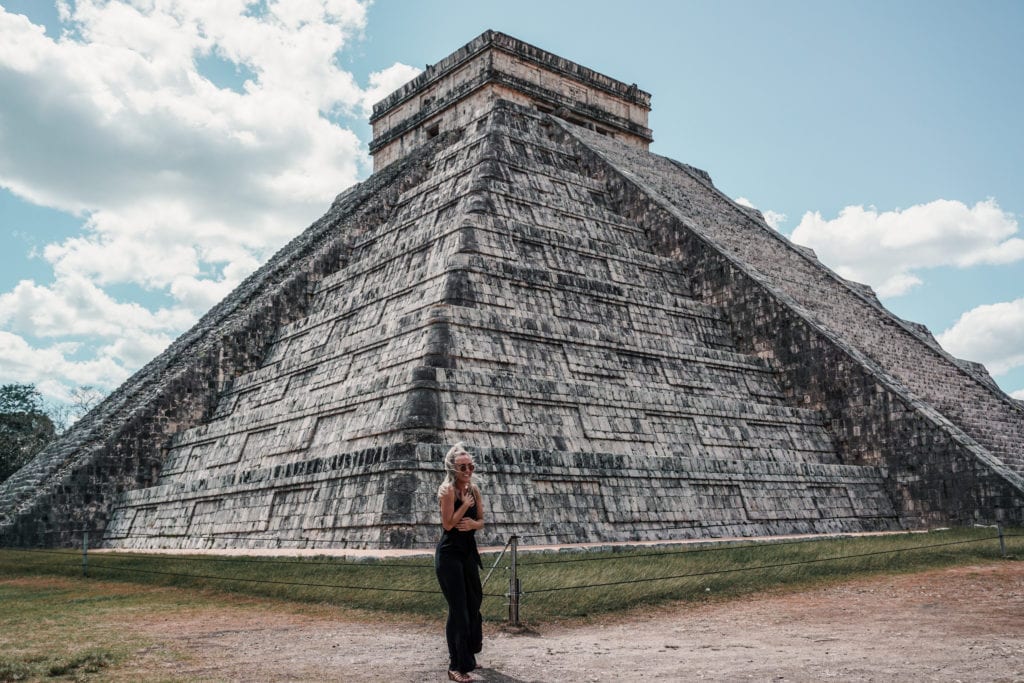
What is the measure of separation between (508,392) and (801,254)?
13467mm

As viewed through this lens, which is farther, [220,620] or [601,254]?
[601,254]

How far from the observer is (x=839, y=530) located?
48.2 ft

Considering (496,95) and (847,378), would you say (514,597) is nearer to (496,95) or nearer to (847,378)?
(847,378)

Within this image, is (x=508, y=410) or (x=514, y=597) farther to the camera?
(x=508, y=410)

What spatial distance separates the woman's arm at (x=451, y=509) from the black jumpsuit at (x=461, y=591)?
3cm

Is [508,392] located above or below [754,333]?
below

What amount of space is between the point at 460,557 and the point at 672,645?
198 centimetres

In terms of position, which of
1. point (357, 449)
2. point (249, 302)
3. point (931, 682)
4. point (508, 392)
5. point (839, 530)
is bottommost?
point (931, 682)

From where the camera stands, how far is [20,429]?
1124 inches

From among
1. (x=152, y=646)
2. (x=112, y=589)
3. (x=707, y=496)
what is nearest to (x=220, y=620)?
(x=152, y=646)

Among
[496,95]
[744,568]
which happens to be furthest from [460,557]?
[496,95]

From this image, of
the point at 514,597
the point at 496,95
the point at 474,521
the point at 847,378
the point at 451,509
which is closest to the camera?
the point at 451,509

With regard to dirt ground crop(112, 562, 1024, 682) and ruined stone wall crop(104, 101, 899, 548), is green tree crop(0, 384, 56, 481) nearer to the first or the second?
ruined stone wall crop(104, 101, 899, 548)

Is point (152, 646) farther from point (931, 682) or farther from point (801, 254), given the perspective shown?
point (801, 254)
